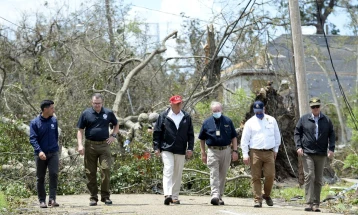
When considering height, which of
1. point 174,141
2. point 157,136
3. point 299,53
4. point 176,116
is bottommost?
point 174,141

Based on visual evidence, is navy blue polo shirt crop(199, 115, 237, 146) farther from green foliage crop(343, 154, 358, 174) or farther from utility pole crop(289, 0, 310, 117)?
green foliage crop(343, 154, 358, 174)

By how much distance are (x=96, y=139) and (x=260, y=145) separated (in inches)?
115

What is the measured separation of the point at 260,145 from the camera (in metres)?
13.3

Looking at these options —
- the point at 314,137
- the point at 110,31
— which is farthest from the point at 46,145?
the point at 110,31

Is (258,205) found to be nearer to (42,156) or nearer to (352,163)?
(42,156)

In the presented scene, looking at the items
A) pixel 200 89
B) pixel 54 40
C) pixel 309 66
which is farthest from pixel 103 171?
pixel 309 66

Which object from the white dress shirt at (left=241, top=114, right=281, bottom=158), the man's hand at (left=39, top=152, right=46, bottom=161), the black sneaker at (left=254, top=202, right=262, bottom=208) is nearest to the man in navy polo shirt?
the man's hand at (left=39, top=152, right=46, bottom=161)

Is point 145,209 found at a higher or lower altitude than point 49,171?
A: lower

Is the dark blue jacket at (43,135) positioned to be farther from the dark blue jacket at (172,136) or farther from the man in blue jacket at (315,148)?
the man in blue jacket at (315,148)

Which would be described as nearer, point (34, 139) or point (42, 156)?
point (42, 156)

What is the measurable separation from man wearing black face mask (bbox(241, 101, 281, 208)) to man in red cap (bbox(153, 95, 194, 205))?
1049 mm

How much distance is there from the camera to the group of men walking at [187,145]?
13.1 m

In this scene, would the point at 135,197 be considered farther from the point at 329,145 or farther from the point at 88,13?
the point at 88,13

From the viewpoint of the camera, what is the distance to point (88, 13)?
28.4m
